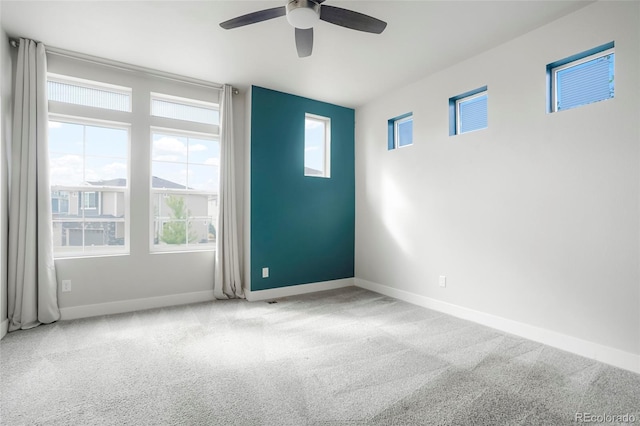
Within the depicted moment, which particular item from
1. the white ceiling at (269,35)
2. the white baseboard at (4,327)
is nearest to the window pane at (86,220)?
the white baseboard at (4,327)

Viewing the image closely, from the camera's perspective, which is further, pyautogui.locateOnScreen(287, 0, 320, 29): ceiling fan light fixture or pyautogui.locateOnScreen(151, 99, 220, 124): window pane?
pyautogui.locateOnScreen(151, 99, 220, 124): window pane

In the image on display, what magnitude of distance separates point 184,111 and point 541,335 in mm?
4594

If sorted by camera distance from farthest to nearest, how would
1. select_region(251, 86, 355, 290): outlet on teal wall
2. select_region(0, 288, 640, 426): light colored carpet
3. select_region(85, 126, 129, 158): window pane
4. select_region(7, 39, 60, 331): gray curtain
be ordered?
1. select_region(251, 86, 355, 290): outlet on teal wall
2. select_region(85, 126, 129, 158): window pane
3. select_region(7, 39, 60, 331): gray curtain
4. select_region(0, 288, 640, 426): light colored carpet

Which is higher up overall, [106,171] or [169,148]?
[169,148]

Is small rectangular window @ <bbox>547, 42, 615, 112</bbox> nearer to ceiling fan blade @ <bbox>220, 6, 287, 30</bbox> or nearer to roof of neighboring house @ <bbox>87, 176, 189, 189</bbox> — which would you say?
ceiling fan blade @ <bbox>220, 6, 287, 30</bbox>

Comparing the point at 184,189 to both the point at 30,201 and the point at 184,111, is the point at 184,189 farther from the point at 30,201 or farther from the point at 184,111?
the point at 30,201

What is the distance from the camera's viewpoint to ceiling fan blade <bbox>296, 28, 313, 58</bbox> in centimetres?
→ 242

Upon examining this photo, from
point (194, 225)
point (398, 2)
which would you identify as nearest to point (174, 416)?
point (194, 225)

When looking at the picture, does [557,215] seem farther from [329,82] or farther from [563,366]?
[329,82]

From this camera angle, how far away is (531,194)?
2938 mm

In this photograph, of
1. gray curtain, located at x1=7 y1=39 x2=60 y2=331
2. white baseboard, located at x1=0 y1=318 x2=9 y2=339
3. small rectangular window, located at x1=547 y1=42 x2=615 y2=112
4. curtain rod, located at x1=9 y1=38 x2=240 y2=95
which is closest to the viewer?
small rectangular window, located at x1=547 y1=42 x2=615 y2=112

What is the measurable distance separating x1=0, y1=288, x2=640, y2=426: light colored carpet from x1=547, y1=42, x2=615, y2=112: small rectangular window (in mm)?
2123

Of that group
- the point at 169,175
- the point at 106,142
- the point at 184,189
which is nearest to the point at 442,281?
the point at 184,189

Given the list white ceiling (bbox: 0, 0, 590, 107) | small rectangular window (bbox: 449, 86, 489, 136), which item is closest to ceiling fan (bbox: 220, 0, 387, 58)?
white ceiling (bbox: 0, 0, 590, 107)
